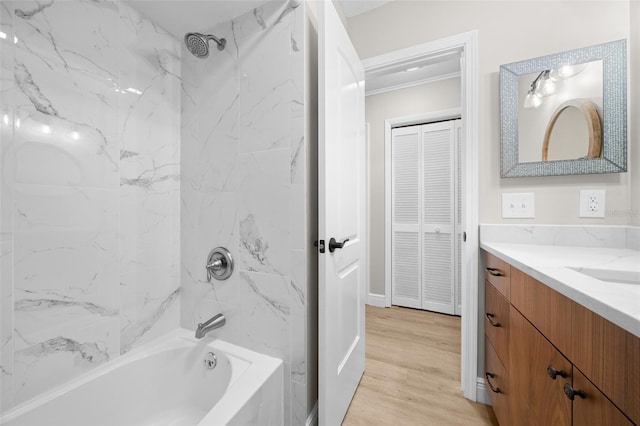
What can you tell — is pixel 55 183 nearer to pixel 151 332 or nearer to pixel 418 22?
pixel 151 332

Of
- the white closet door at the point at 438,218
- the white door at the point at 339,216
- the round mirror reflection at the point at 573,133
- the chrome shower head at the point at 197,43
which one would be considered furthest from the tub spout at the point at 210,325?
the white closet door at the point at 438,218

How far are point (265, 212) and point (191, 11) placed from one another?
105 centimetres

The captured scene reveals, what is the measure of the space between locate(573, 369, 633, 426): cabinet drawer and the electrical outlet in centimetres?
102

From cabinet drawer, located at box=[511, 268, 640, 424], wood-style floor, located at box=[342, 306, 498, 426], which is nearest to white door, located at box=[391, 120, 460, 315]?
wood-style floor, located at box=[342, 306, 498, 426]

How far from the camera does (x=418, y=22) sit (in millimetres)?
1604

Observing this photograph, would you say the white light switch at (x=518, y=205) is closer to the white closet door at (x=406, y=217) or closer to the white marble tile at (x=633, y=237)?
the white marble tile at (x=633, y=237)

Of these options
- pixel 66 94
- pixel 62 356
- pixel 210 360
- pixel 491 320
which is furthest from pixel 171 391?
pixel 491 320

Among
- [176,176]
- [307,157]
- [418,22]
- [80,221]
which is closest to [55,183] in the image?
[80,221]

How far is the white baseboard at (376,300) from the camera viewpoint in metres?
2.94

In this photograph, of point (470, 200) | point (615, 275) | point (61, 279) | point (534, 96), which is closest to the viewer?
point (615, 275)

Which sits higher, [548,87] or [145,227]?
[548,87]

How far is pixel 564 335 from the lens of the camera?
654 millimetres

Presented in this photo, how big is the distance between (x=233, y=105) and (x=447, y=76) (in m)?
2.42

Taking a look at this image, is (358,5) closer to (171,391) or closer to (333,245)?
(333,245)
